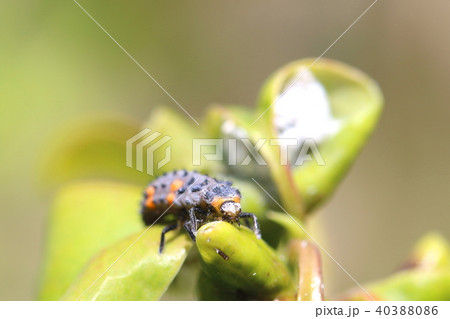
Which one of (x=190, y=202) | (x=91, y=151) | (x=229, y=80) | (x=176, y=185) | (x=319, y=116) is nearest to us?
(x=190, y=202)

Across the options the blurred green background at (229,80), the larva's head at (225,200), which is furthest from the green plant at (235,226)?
the blurred green background at (229,80)

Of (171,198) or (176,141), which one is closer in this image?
(171,198)

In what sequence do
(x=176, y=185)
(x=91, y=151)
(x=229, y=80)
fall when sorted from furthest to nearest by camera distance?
1. (x=229, y=80)
2. (x=91, y=151)
3. (x=176, y=185)

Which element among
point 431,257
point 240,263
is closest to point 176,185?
point 240,263

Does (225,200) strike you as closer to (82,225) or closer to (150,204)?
(150,204)

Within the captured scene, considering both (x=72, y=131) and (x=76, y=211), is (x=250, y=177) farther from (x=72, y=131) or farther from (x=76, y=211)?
(x=72, y=131)

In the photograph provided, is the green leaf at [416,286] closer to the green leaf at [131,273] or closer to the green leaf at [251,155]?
the green leaf at [251,155]
